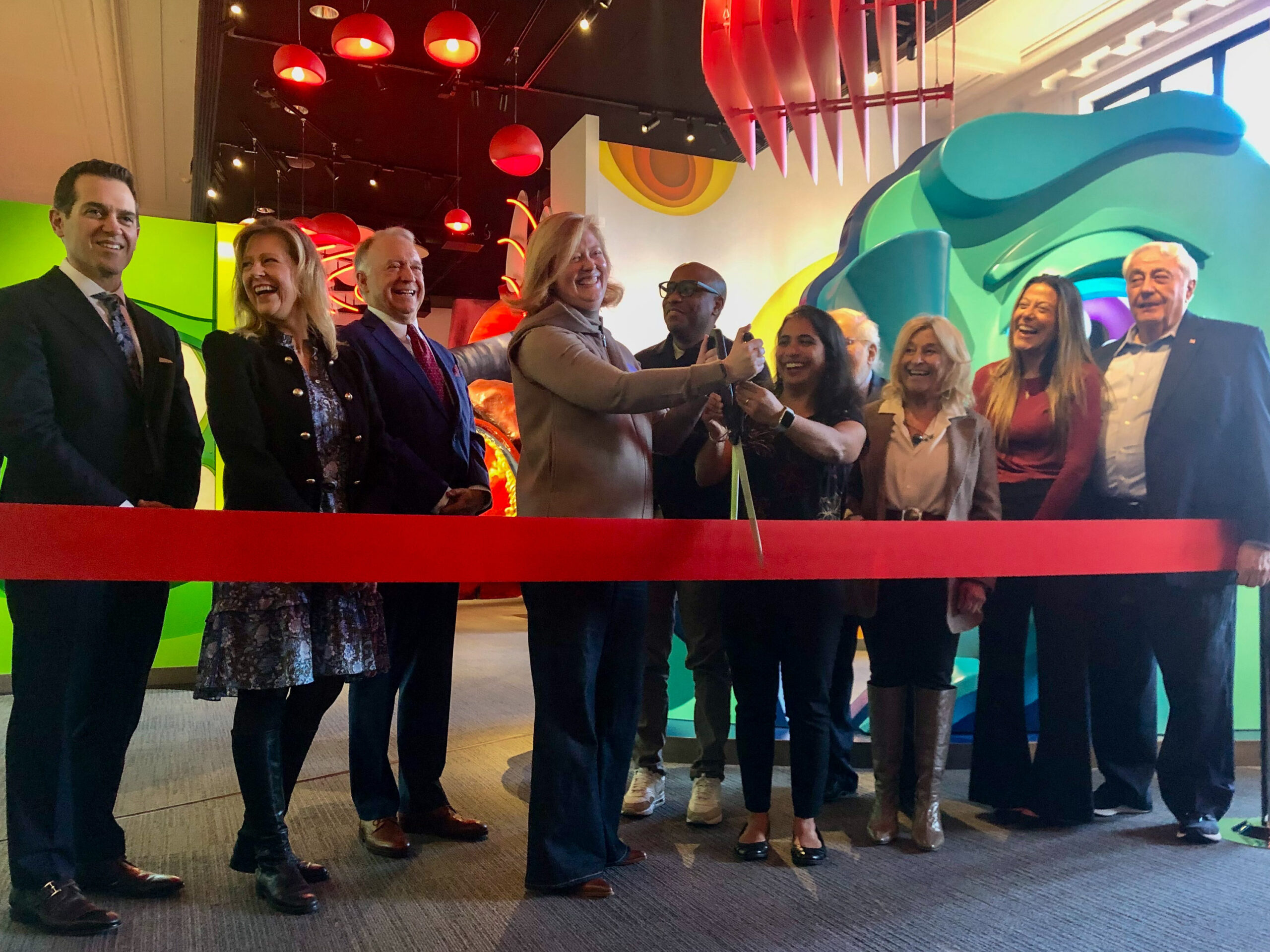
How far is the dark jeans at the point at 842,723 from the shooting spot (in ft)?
9.46

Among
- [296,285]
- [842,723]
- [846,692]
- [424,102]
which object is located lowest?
[842,723]

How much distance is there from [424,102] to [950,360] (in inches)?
304

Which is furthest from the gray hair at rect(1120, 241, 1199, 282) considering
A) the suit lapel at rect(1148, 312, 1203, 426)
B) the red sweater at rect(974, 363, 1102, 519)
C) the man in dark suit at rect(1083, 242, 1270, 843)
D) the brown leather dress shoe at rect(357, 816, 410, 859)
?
the brown leather dress shoe at rect(357, 816, 410, 859)

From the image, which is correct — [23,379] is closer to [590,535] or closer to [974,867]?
[590,535]

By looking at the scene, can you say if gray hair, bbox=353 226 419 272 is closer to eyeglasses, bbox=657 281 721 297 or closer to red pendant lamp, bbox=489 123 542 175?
eyeglasses, bbox=657 281 721 297

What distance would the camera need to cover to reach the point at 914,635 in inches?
97.0

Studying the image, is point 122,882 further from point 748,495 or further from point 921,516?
point 921,516

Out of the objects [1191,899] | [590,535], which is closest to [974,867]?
[1191,899]

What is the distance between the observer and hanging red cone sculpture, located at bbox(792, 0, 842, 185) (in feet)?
8.16

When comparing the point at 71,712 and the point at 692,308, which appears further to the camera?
the point at 692,308

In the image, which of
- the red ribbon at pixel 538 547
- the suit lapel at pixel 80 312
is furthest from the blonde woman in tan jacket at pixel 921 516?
the suit lapel at pixel 80 312

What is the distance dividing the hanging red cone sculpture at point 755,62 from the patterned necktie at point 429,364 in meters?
1.14

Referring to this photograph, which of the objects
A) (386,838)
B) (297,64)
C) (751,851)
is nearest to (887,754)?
(751,851)

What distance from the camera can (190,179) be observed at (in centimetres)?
1009
